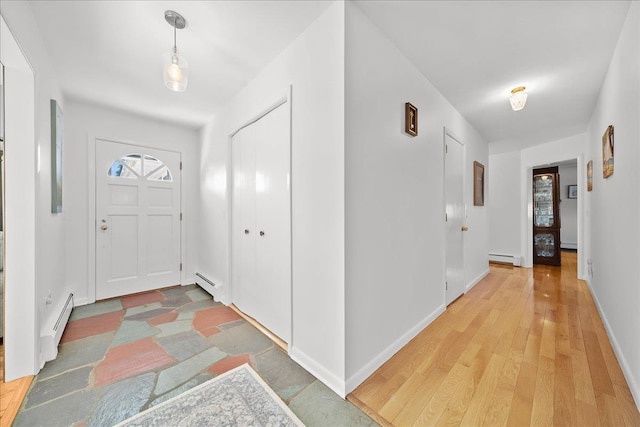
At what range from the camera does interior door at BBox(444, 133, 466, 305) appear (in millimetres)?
2680

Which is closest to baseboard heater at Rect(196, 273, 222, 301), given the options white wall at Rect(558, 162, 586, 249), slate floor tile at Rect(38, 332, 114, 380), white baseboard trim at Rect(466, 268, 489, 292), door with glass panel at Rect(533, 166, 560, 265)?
slate floor tile at Rect(38, 332, 114, 380)

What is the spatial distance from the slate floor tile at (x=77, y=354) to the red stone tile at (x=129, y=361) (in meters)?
0.09

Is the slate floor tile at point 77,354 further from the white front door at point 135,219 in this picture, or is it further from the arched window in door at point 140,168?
the arched window in door at point 140,168

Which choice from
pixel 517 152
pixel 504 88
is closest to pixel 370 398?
pixel 504 88

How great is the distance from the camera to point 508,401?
1.36 metres

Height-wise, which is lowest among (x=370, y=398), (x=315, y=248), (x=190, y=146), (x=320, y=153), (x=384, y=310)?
(x=370, y=398)

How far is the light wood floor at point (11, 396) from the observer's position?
1257 mm

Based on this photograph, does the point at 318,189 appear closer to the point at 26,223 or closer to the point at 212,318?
the point at 212,318

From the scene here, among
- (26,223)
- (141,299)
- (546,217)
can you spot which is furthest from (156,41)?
(546,217)

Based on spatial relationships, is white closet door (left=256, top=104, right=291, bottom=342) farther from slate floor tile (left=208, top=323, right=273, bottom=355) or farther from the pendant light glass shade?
the pendant light glass shade

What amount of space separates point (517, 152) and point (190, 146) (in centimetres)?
577

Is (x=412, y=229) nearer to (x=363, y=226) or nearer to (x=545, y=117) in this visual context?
(x=363, y=226)

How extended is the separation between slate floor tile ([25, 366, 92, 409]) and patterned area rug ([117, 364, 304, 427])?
22.2 inches

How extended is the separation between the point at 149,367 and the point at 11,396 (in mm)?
651
